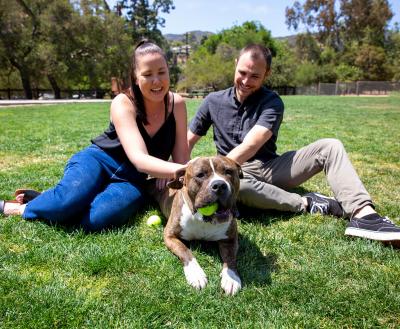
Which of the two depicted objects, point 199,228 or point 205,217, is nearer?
point 205,217

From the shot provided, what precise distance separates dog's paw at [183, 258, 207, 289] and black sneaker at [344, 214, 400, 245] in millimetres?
1622

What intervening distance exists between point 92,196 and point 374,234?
2.79 meters

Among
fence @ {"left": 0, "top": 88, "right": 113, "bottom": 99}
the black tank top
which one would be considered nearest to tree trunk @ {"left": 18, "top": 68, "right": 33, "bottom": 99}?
fence @ {"left": 0, "top": 88, "right": 113, "bottom": 99}

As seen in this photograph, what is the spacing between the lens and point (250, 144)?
4.34 m

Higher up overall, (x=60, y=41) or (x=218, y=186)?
(x=60, y=41)

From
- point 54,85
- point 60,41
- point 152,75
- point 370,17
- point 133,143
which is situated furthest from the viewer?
point 370,17

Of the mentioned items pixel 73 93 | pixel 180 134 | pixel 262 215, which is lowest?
pixel 73 93

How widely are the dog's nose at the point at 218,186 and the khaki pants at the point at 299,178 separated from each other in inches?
48.0

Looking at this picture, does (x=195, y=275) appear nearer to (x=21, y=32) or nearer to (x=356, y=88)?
(x=21, y=32)

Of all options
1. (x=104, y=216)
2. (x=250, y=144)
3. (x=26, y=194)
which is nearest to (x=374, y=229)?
(x=250, y=144)

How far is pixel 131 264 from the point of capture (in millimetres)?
3438

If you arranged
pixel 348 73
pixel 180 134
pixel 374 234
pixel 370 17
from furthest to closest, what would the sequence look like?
pixel 370 17
pixel 348 73
pixel 180 134
pixel 374 234

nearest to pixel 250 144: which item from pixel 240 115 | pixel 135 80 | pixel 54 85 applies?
pixel 240 115

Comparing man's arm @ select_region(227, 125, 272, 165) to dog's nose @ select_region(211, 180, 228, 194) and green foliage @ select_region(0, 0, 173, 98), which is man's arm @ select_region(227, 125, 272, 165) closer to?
dog's nose @ select_region(211, 180, 228, 194)
